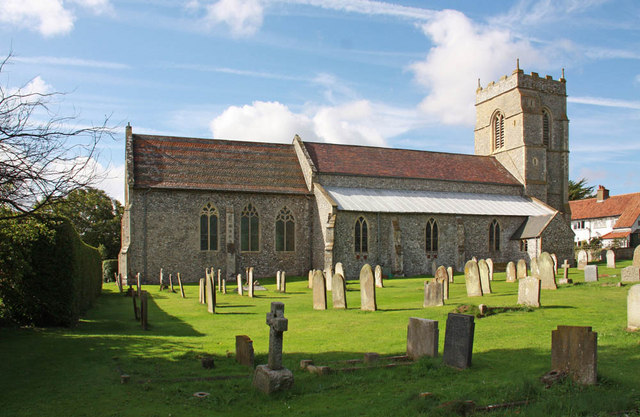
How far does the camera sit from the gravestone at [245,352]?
9.00 m

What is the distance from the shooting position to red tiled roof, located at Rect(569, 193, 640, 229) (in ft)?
166

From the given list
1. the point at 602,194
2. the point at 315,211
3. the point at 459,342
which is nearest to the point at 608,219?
the point at 602,194

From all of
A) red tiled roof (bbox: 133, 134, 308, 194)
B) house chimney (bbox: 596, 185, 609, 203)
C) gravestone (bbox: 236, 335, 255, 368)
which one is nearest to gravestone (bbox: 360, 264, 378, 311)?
gravestone (bbox: 236, 335, 255, 368)

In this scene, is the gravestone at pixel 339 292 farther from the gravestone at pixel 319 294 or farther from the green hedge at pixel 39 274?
the green hedge at pixel 39 274

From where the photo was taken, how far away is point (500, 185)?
38.7 m

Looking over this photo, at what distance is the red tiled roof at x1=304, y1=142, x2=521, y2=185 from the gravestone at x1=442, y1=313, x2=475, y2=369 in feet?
84.0

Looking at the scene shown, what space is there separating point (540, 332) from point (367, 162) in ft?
85.5

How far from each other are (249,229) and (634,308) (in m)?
23.3

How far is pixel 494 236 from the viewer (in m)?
34.7

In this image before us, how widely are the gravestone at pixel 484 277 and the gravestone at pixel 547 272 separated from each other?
6.17 ft

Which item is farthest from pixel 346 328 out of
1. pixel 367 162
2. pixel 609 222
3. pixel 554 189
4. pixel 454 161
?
pixel 609 222

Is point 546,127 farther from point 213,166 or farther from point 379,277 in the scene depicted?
point 213,166

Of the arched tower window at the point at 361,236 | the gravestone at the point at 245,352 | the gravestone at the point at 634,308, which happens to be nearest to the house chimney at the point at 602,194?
the arched tower window at the point at 361,236

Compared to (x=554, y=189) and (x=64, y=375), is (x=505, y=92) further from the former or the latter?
(x=64, y=375)
